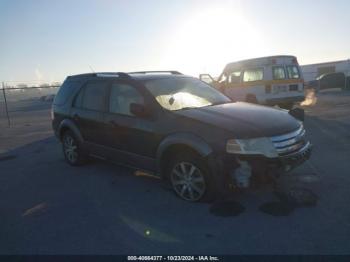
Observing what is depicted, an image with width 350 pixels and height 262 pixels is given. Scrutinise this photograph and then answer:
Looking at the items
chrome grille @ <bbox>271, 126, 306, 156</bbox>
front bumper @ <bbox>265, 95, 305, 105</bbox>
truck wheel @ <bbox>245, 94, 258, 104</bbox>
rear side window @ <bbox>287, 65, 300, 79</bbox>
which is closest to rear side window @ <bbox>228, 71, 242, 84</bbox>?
truck wheel @ <bbox>245, 94, 258, 104</bbox>

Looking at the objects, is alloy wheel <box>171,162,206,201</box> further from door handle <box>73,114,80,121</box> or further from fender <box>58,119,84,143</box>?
door handle <box>73,114,80,121</box>

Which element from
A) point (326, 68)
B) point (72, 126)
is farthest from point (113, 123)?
point (326, 68)

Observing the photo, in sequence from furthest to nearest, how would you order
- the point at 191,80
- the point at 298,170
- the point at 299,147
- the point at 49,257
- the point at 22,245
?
1. the point at 191,80
2. the point at 298,170
3. the point at 299,147
4. the point at 22,245
5. the point at 49,257

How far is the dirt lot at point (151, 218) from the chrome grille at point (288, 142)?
701mm

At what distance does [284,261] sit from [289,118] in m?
2.30

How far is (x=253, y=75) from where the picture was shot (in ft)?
39.8

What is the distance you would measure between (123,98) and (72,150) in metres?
2.17

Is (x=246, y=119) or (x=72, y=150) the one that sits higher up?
(x=246, y=119)

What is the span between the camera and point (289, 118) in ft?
16.0

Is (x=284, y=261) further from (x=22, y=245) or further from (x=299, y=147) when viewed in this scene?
(x=22, y=245)

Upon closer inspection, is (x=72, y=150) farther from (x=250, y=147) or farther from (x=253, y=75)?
(x=253, y=75)

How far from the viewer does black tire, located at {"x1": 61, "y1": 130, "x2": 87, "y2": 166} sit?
680 cm

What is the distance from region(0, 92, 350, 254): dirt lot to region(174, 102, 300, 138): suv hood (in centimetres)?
98

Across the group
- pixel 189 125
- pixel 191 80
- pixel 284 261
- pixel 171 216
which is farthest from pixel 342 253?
pixel 191 80
